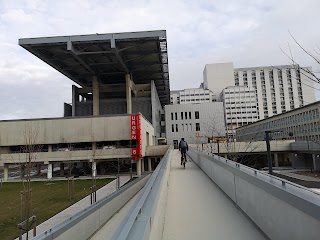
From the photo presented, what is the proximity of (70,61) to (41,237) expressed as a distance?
164 feet

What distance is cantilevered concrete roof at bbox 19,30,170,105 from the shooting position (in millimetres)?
43950

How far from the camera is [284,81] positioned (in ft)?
444

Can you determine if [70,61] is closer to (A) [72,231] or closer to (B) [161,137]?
(B) [161,137]

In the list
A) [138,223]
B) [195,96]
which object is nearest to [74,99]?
[138,223]

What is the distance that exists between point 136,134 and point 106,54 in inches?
730

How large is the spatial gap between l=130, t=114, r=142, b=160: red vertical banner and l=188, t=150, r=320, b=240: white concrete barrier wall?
36497mm

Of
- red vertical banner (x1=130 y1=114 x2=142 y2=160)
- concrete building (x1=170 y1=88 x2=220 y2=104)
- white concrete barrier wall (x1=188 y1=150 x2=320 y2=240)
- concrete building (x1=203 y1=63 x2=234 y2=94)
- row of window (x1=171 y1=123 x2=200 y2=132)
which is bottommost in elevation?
white concrete barrier wall (x1=188 y1=150 x2=320 y2=240)

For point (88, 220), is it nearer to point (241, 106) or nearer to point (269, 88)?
point (241, 106)

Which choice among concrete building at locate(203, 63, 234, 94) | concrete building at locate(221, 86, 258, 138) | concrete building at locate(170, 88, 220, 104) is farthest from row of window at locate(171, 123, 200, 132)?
concrete building at locate(203, 63, 234, 94)

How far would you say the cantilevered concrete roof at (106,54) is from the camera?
4395 cm

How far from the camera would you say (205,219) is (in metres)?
5.16

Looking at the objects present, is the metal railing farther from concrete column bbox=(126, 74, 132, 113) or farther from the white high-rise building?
the white high-rise building

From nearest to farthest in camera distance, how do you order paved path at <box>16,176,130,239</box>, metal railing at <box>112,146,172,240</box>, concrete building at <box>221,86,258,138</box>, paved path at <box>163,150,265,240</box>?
1. metal railing at <box>112,146,172,240</box>
2. paved path at <box>163,150,265,240</box>
3. paved path at <box>16,176,130,239</box>
4. concrete building at <box>221,86,258,138</box>

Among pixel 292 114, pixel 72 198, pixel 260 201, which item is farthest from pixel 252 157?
pixel 260 201
